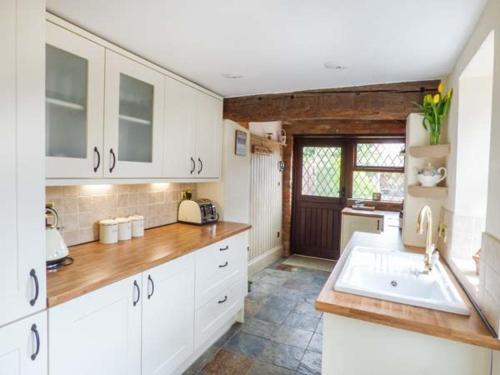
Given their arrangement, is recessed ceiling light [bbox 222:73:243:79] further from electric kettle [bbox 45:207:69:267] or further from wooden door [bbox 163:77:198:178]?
electric kettle [bbox 45:207:69:267]

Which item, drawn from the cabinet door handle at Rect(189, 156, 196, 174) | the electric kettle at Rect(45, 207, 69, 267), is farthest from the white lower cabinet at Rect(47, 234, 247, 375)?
the cabinet door handle at Rect(189, 156, 196, 174)

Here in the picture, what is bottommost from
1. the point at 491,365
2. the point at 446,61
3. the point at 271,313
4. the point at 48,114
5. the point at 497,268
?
the point at 271,313

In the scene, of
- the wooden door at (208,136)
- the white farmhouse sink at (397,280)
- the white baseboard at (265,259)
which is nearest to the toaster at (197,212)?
the wooden door at (208,136)

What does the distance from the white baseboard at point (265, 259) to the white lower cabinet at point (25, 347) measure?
2.97 metres

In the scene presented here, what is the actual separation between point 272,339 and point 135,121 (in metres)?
2.02

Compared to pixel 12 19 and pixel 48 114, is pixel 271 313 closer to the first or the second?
pixel 48 114

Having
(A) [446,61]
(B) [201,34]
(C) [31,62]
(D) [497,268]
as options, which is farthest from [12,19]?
(A) [446,61]

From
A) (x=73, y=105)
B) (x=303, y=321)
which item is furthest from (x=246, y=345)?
(x=73, y=105)

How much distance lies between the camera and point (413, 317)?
1241 millimetres

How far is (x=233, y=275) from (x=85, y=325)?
1.40m

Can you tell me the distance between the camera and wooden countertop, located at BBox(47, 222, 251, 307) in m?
1.40

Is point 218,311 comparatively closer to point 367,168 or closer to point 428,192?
point 428,192

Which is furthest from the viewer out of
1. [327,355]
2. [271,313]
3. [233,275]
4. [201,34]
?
[271,313]

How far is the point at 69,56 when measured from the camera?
1.65 meters
